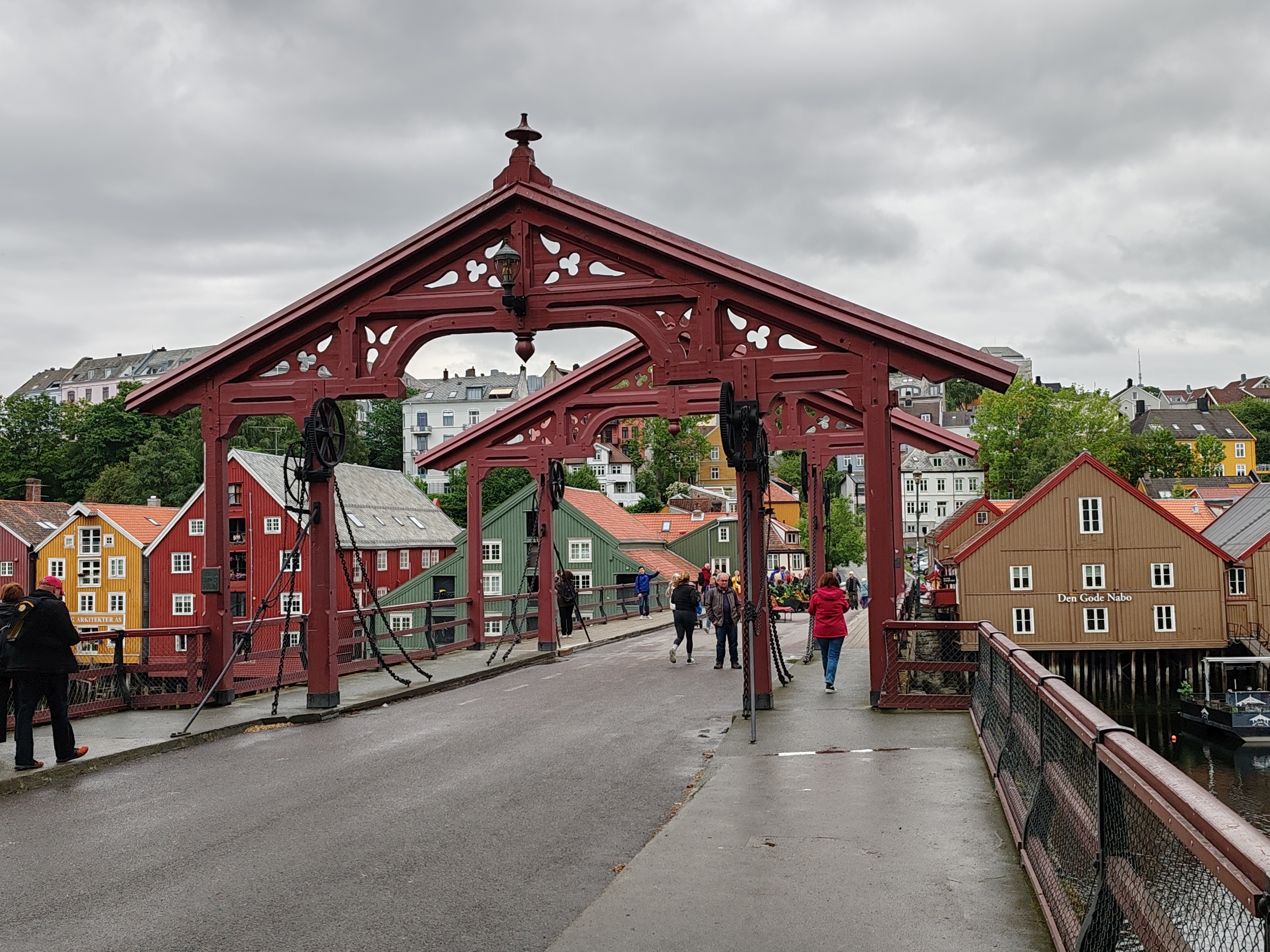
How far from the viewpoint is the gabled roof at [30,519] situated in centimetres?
7125

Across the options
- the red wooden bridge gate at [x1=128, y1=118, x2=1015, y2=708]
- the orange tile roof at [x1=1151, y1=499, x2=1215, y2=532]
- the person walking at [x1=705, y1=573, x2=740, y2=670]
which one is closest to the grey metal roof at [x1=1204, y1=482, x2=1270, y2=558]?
the orange tile roof at [x1=1151, y1=499, x2=1215, y2=532]

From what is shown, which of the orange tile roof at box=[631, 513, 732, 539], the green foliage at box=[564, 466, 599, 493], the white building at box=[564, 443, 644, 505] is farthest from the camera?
the white building at box=[564, 443, 644, 505]

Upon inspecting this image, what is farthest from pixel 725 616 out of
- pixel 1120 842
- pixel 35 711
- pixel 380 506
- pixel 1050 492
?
pixel 380 506

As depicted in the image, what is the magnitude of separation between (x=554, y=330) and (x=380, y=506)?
49.5 meters

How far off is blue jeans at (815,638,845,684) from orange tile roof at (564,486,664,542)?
136ft

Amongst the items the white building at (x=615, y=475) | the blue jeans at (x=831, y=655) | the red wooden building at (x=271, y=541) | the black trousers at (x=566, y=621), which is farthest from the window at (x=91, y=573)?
the blue jeans at (x=831, y=655)

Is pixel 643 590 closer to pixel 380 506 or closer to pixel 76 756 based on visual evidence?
pixel 76 756

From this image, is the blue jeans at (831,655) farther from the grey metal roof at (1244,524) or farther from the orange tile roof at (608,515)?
the grey metal roof at (1244,524)

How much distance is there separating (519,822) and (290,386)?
786cm

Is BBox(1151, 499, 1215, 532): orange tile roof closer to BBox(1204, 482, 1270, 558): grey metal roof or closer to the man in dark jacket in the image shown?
BBox(1204, 482, 1270, 558): grey metal roof

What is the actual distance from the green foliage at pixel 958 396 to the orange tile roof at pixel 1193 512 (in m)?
106

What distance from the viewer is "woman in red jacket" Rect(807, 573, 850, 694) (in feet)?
49.5

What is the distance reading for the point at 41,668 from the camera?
34.0 ft

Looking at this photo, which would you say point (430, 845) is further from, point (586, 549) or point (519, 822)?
point (586, 549)
